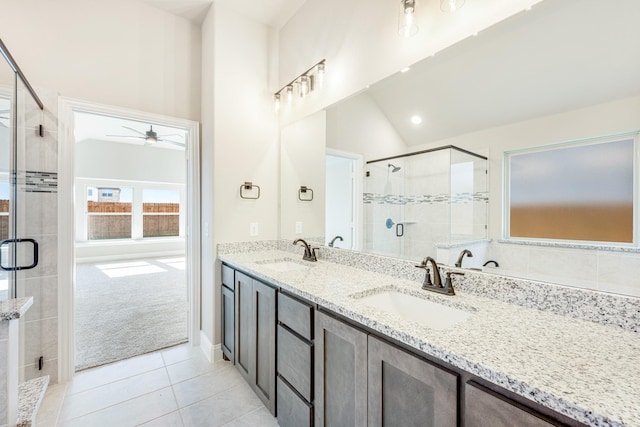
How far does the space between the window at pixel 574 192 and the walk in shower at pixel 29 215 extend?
114 inches

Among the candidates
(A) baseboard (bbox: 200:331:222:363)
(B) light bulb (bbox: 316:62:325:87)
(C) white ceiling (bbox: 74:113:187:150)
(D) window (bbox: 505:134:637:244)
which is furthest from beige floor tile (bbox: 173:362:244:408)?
(C) white ceiling (bbox: 74:113:187:150)

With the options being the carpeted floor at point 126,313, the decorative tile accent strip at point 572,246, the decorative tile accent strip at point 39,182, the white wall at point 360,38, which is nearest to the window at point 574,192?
the decorative tile accent strip at point 572,246

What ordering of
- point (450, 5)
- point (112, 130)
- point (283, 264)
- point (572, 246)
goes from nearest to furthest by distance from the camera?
point (572, 246)
point (450, 5)
point (283, 264)
point (112, 130)

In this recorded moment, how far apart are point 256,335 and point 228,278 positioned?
615mm

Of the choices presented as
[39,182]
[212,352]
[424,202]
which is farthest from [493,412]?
[39,182]

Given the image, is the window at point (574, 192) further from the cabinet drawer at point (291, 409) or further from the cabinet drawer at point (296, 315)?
the cabinet drawer at point (291, 409)

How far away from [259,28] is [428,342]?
2.98 meters

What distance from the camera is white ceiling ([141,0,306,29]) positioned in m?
2.46

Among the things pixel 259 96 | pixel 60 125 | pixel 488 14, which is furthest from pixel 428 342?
pixel 60 125

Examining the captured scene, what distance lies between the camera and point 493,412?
0.73m

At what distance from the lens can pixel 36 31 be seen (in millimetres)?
2090

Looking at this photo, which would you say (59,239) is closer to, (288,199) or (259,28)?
(288,199)

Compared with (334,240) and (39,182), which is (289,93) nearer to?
(334,240)

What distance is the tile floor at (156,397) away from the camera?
1.78m
